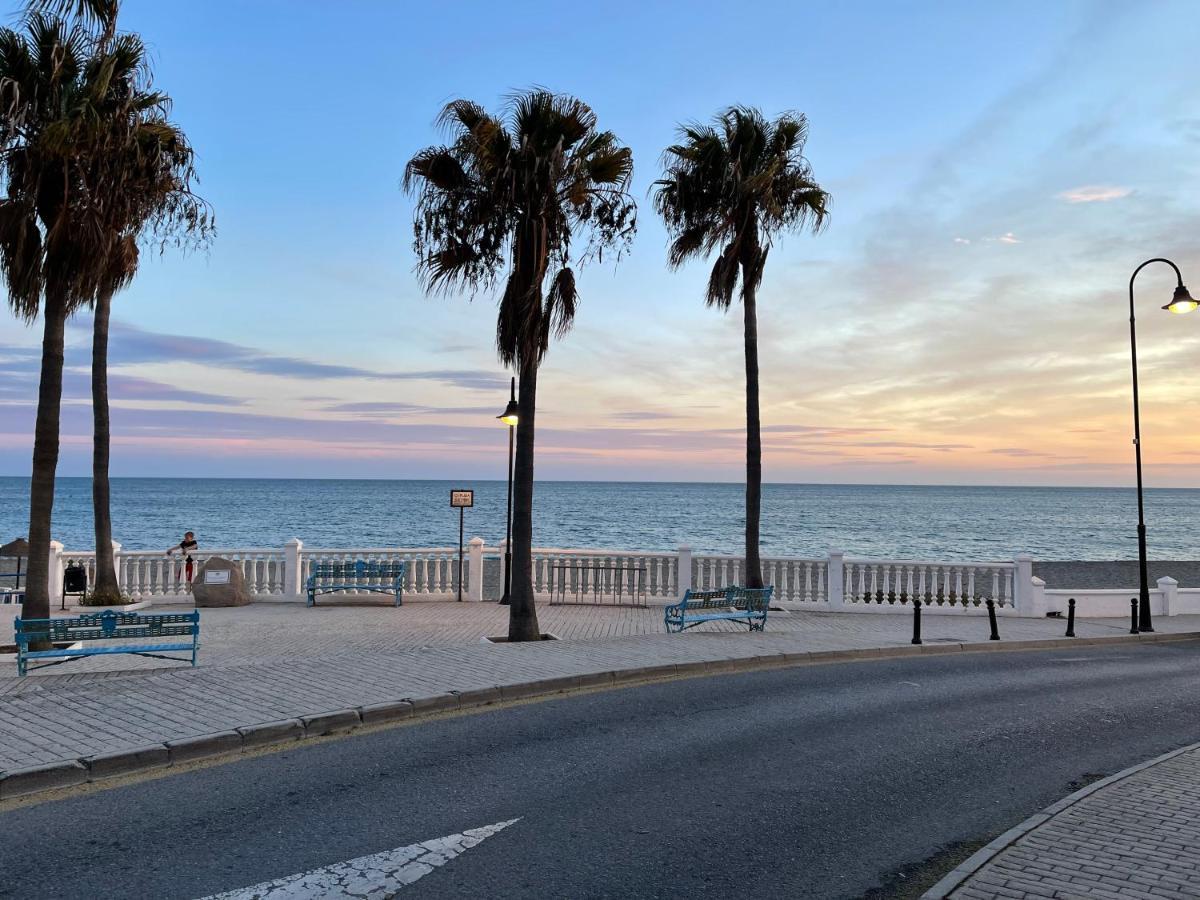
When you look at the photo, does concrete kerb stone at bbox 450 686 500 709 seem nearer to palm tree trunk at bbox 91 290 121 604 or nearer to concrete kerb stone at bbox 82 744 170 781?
concrete kerb stone at bbox 82 744 170 781

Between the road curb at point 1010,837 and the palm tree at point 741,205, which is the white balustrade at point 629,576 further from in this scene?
the road curb at point 1010,837

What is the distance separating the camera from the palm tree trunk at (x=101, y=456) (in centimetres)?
1878

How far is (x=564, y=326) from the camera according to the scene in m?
15.8

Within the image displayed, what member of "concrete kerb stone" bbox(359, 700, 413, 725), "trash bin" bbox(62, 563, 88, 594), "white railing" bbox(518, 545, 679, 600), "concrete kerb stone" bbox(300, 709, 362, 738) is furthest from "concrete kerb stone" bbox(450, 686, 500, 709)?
"trash bin" bbox(62, 563, 88, 594)

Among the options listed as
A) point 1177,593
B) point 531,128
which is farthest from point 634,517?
point 531,128

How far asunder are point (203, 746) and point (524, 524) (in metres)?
7.69

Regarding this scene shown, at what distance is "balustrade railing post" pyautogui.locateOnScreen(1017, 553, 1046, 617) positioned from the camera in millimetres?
20594

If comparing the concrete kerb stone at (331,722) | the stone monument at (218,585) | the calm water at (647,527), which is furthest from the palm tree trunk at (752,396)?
the calm water at (647,527)

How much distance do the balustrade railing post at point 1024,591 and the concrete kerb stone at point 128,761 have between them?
18.8 metres

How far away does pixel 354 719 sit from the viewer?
29.8ft

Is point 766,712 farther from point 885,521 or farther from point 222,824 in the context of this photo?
point 885,521

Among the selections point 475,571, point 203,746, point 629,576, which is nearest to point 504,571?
point 475,571

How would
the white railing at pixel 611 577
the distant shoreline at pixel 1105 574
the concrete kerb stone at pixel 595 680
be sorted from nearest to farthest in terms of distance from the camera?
1. the concrete kerb stone at pixel 595 680
2. the white railing at pixel 611 577
3. the distant shoreline at pixel 1105 574

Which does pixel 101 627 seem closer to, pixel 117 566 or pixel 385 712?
pixel 385 712
